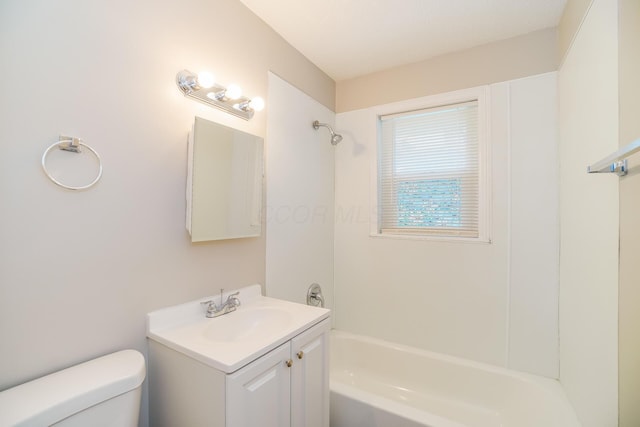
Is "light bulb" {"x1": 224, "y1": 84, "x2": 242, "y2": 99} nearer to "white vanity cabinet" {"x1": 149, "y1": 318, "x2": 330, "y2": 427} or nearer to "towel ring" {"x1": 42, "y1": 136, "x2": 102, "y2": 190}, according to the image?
"towel ring" {"x1": 42, "y1": 136, "x2": 102, "y2": 190}

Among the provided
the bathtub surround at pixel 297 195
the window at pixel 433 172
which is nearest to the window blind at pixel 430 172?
the window at pixel 433 172

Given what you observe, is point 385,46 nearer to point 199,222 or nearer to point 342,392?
point 199,222

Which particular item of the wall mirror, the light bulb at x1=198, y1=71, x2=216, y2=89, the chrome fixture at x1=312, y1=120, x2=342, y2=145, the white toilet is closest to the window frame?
the chrome fixture at x1=312, y1=120, x2=342, y2=145

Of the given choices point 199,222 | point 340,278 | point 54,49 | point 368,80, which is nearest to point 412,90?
point 368,80

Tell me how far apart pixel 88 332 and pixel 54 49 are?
95 centimetres

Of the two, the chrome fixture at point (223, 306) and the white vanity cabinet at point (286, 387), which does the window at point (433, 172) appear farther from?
the chrome fixture at point (223, 306)

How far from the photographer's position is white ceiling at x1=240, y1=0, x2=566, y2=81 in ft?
5.14

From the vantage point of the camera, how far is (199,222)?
1302mm

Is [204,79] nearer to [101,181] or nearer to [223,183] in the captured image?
[223,183]

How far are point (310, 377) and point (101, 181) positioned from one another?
1.17 meters

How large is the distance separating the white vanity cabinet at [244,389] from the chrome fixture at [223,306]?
0.26 m

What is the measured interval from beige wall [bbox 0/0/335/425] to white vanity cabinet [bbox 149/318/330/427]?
0.22m

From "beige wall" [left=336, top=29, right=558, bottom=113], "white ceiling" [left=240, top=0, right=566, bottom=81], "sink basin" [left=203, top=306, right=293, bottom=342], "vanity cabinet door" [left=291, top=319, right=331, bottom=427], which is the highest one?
"white ceiling" [left=240, top=0, right=566, bottom=81]

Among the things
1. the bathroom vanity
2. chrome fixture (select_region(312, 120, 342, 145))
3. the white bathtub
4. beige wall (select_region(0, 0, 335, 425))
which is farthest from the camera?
chrome fixture (select_region(312, 120, 342, 145))
